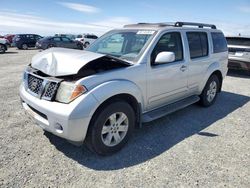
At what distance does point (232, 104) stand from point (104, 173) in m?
4.38

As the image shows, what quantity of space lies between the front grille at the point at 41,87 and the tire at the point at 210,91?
366 centimetres

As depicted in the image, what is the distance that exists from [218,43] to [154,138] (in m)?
3.28

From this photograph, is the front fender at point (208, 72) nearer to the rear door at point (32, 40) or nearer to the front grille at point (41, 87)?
the front grille at point (41, 87)

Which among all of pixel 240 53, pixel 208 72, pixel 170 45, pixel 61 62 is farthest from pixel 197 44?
pixel 240 53

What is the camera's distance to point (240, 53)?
9.27 metres

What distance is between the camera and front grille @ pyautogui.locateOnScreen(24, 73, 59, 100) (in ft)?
10.1

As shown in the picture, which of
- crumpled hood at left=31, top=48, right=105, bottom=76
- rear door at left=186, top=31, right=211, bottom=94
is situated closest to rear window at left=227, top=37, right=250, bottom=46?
rear door at left=186, top=31, right=211, bottom=94

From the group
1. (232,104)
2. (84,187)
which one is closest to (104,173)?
(84,187)

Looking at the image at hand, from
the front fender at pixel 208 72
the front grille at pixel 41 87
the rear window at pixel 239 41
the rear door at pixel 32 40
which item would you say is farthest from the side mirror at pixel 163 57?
the rear door at pixel 32 40

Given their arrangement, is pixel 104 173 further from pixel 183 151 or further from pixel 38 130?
pixel 38 130

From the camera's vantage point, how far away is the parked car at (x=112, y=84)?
297 centimetres

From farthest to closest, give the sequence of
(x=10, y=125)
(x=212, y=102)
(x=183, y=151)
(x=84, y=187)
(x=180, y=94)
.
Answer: (x=212, y=102)
(x=180, y=94)
(x=10, y=125)
(x=183, y=151)
(x=84, y=187)

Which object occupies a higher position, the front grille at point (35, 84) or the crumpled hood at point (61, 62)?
the crumpled hood at point (61, 62)

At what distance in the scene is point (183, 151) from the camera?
11.8ft
